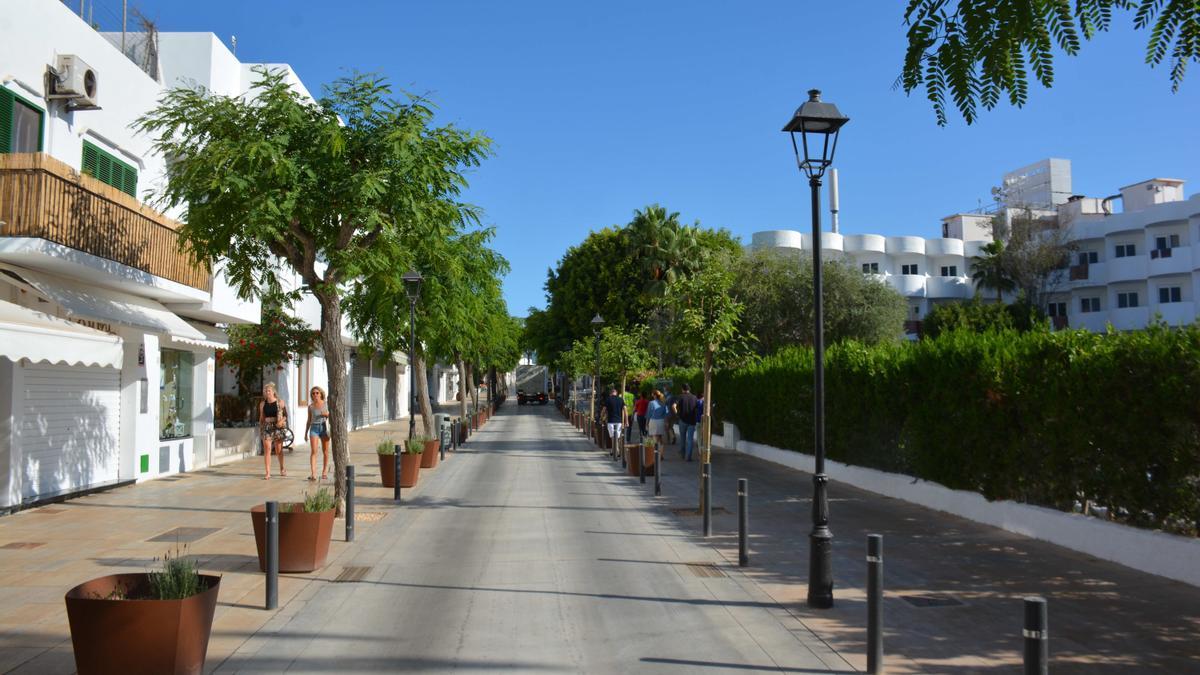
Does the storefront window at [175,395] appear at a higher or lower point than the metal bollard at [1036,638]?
higher

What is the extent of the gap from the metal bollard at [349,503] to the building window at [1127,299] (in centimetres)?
5611

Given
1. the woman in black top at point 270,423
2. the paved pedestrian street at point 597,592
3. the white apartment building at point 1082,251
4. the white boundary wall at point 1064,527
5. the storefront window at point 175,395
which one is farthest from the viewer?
the white apartment building at point 1082,251

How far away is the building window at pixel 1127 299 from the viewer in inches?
2106

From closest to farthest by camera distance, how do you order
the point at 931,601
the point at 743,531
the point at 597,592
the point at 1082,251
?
the point at 931,601, the point at 597,592, the point at 743,531, the point at 1082,251

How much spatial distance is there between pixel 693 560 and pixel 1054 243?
2158 inches

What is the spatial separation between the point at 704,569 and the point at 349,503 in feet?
15.4

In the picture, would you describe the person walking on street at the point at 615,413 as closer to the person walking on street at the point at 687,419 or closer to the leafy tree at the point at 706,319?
the person walking on street at the point at 687,419

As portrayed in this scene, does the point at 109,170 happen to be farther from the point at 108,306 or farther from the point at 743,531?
the point at 743,531

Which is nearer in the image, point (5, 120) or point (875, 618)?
point (875, 618)

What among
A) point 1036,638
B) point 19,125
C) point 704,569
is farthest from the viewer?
point 19,125

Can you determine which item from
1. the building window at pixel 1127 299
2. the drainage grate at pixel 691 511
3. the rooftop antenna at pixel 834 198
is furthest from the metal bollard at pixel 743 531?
the rooftop antenna at pixel 834 198

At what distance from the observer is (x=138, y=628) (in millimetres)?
5301

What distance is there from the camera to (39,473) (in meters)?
13.4

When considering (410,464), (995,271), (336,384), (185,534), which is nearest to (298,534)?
(185,534)
